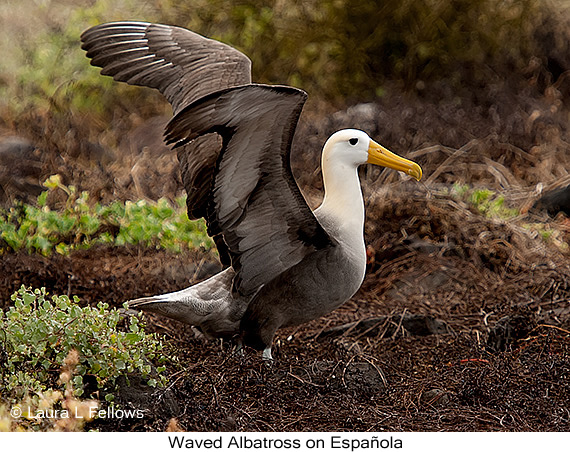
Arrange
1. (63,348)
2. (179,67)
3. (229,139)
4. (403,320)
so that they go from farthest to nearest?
(403,320) → (179,67) → (229,139) → (63,348)

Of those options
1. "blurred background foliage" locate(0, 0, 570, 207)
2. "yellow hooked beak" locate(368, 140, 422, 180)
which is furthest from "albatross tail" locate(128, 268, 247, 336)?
"blurred background foliage" locate(0, 0, 570, 207)

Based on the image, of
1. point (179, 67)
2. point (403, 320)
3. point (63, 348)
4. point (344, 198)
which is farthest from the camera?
point (403, 320)

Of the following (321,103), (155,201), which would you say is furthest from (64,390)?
(321,103)

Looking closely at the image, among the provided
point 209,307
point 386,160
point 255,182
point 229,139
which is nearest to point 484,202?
point 386,160

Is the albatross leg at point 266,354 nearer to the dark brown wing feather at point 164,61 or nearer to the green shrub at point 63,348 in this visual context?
the green shrub at point 63,348

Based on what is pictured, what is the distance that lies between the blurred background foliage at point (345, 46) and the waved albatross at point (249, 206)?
5.32m

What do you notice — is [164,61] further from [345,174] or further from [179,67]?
[345,174]

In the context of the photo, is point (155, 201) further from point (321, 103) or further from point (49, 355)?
point (49, 355)

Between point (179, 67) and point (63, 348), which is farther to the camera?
point (179, 67)

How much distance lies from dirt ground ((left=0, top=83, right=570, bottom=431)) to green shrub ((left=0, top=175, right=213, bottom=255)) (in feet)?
0.45

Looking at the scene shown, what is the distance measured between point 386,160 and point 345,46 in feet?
19.0

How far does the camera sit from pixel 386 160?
408cm

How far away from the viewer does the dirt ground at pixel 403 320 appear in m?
3.35

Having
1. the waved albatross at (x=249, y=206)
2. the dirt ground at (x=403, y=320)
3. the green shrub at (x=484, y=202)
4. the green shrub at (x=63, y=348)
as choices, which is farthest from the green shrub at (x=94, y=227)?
the green shrub at (x=63, y=348)
